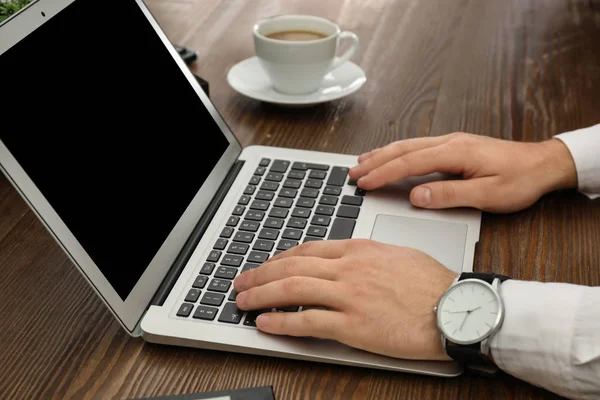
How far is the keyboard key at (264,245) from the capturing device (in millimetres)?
824

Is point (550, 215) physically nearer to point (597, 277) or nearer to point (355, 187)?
point (597, 277)

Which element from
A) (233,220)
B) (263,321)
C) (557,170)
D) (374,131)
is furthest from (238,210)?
(557,170)

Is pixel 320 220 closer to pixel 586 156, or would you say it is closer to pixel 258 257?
pixel 258 257

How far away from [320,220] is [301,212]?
0.10ft

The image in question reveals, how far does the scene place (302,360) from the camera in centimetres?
69

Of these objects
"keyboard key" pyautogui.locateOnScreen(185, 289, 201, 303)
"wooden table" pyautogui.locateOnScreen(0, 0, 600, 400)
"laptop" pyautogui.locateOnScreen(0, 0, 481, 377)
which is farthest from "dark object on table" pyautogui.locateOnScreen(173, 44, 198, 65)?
"keyboard key" pyautogui.locateOnScreen(185, 289, 201, 303)

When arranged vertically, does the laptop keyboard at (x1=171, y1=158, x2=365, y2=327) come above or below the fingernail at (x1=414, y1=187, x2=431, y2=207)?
above

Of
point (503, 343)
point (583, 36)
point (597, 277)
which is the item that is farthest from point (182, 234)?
point (583, 36)

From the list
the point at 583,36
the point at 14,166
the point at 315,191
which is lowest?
the point at 583,36

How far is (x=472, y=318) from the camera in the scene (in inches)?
26.5

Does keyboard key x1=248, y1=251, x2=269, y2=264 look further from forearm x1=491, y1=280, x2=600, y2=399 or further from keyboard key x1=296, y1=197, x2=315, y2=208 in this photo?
forearm x1=491, y1=280, x2=600, y2=399

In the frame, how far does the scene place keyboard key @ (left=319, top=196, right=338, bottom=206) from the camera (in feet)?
2.99

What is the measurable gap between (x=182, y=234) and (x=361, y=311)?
0.26m

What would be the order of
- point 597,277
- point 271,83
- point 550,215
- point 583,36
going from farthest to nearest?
point 583,36, point 271,83, point 550,215, point 597,277
